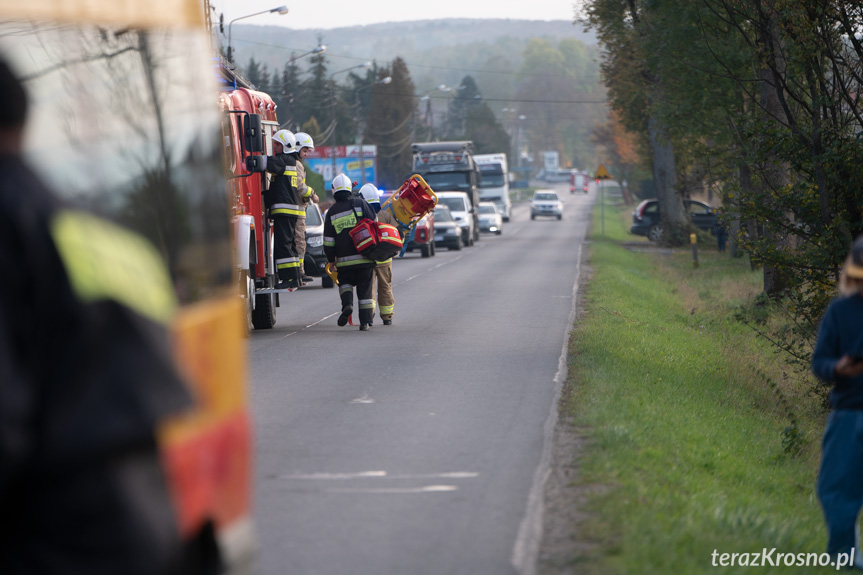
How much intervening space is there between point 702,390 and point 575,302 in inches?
344

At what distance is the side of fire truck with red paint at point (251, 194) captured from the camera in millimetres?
13203

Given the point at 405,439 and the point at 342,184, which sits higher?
the point at 342,184

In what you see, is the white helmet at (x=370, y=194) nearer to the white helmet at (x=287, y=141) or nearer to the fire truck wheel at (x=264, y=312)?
the white helmet at (x=287, y=141)

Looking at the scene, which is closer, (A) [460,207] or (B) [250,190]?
(B) [250,190]

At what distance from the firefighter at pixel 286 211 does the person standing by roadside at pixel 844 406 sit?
983 cm

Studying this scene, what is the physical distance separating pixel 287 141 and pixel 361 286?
83.6 inches

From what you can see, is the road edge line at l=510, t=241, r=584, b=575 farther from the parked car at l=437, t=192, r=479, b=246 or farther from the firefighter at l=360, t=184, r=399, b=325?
the parked car at l=437, t=192, r=479, b=246

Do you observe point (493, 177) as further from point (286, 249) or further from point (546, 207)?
point (286, 249)

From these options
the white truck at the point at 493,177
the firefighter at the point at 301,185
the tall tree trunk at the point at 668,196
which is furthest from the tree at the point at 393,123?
the firefighter at the point at 301,185

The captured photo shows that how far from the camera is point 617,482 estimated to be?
676 cm

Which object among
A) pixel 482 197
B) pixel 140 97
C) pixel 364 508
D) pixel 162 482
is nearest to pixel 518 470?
pixel 364 508

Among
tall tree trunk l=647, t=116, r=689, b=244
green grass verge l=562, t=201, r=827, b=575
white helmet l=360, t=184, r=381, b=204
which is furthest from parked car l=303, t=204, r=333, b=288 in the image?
tall tree trunk l=647, t=116, r=689, b=244

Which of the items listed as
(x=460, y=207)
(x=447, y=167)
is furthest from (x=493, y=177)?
(x=460, y=207)

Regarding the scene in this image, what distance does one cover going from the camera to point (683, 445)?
8250mm
